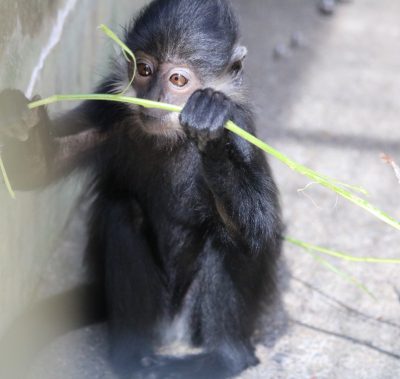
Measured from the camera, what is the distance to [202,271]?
4.36 metres

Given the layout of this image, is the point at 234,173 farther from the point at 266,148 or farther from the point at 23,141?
the point at 23,141

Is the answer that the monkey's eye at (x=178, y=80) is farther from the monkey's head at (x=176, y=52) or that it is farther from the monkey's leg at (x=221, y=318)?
the monkey's leg at (x=221, y=318)

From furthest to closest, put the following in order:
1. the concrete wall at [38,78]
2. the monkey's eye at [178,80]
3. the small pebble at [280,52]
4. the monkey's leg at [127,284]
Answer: the small pebble at [280,52] → the monkey's leg at [127,284] → the monkey's eye at [178,80] → the concrete wall at [38,78]

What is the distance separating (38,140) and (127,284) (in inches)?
37.8

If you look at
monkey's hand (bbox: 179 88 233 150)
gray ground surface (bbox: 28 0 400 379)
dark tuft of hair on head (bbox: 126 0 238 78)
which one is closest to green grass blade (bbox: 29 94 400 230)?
monkey's hand (bbox: 179 88 233 150)

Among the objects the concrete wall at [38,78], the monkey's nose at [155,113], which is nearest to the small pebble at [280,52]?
the concrete wall at [38,78]

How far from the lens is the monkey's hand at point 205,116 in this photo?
3373 millimetres

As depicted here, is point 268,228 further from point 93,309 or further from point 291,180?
point 291,180

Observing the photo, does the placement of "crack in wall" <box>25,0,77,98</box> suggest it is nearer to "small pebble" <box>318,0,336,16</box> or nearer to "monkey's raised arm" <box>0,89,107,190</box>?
"monkey's raised arm" <box>0,89,107,190</box>

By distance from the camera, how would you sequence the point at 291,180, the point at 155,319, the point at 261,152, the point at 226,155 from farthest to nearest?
the point at 291,180, the point at 155,319, the point at 261,152, the point at 226,155

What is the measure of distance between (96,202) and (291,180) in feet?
6.60

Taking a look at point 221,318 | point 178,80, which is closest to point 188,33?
point 178,80

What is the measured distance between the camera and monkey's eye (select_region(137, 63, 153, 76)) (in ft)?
13.3

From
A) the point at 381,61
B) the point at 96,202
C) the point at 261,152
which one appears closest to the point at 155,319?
the point at 96,202
